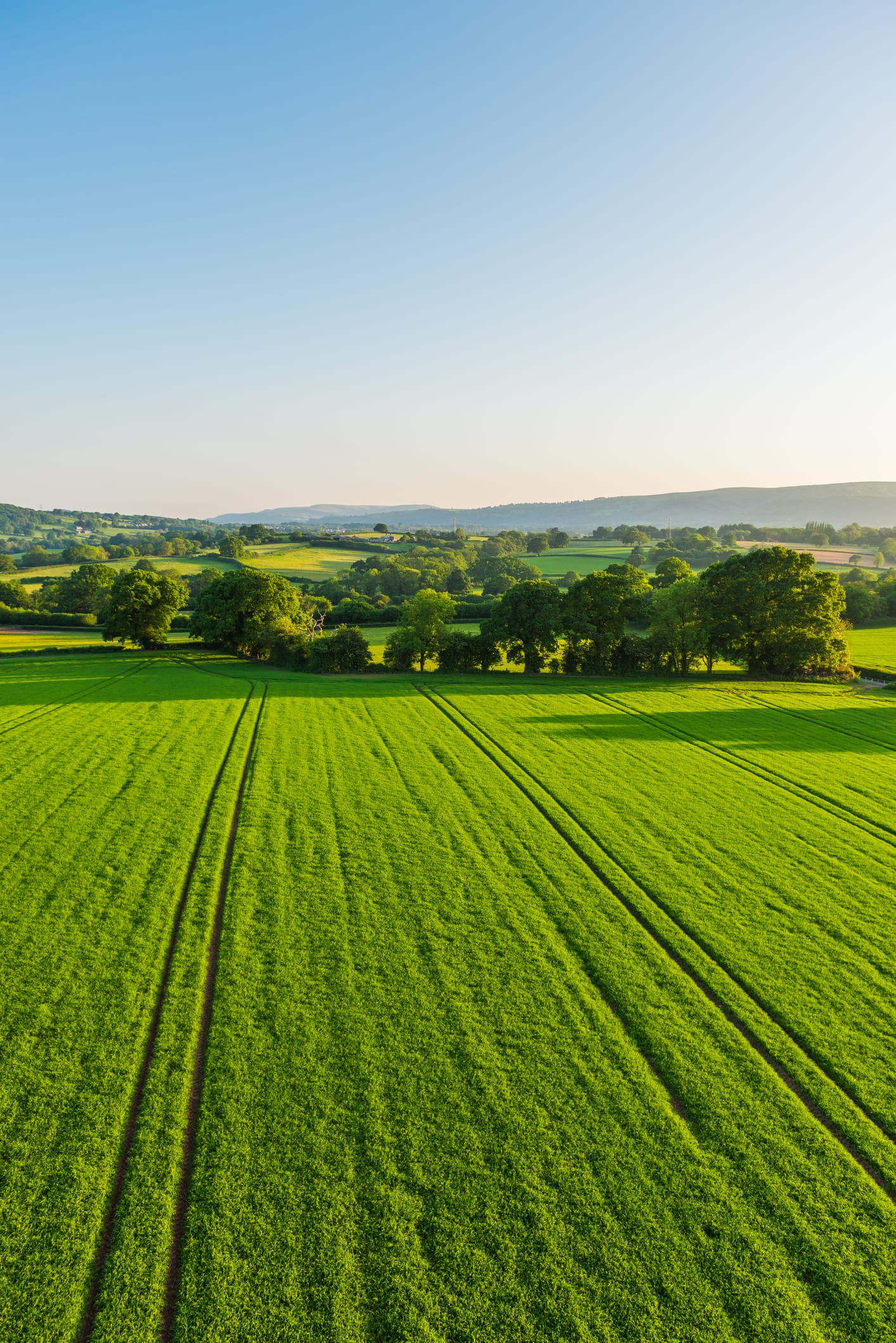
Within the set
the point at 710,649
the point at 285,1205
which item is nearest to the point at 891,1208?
the point at 285,1205

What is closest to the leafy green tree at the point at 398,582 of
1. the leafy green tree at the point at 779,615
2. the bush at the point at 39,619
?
the bush at the point at 39,619

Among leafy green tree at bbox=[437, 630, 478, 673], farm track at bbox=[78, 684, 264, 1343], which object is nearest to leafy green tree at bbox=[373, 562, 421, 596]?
leafy green tree at bbox=[437, 630, 478, 673]

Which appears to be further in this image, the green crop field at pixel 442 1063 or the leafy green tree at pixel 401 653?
the leafy green tree at pixel 401 653

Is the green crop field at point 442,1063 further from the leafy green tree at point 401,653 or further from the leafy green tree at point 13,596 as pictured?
the leafy green tree at point 13,596

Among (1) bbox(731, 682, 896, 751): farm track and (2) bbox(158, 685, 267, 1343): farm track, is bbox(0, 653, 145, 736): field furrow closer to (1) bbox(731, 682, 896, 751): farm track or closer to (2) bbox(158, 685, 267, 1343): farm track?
(2) bbox(158, 685, 267, 1343): farm track

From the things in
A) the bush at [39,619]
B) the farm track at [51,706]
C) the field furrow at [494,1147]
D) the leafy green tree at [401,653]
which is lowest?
the field furrow at [494,1147]

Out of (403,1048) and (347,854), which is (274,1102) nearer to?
(403,1048)
